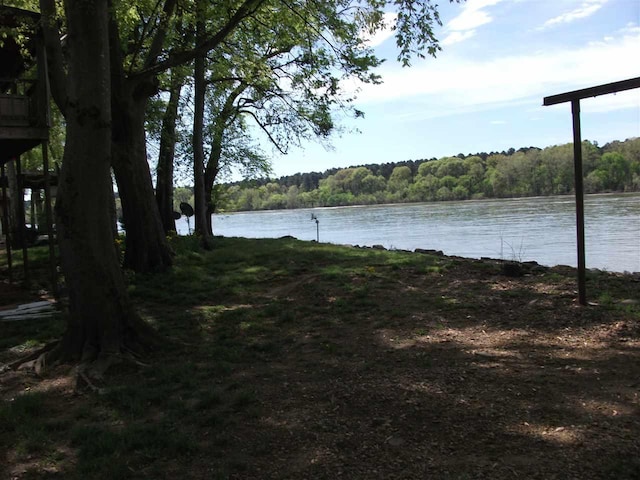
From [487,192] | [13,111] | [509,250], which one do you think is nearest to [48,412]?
[13,111]

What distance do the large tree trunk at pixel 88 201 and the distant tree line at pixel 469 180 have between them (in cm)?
2238

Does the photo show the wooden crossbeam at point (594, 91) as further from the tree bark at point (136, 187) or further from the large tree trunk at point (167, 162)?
the large tree trunk at point (167, 162)

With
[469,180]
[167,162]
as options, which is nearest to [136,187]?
Answer: [167,162]

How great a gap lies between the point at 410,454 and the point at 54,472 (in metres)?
2.16

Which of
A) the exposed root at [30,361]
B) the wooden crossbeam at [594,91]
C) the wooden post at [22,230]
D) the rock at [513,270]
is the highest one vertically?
the wooden crossbeam at [594,91]

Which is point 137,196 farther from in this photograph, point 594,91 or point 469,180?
point 469,180

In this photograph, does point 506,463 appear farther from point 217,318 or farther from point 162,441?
point 217,318

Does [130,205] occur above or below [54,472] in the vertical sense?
above

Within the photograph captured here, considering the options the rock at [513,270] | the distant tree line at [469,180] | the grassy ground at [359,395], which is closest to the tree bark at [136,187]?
the grassy ground at [359,395]

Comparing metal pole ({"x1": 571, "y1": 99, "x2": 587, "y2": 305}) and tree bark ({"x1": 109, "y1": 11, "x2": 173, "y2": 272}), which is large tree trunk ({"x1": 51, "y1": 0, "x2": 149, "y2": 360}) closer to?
tree bark ({"x1": 109, "y1": 11, "x2": 173, "y2": 272})

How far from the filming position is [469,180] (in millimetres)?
85000

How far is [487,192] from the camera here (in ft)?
267

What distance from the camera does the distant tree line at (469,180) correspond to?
56125 mm

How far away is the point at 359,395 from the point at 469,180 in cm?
8480
